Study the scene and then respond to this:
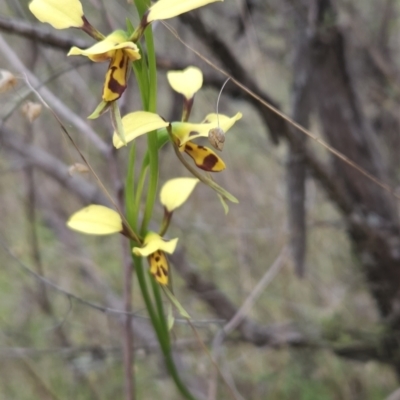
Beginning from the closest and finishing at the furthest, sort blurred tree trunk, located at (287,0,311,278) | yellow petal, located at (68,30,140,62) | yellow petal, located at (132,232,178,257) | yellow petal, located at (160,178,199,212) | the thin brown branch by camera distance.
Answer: yellow petal, located at (68,30,140,62)
yellow petal, located at (132,232,178,257)
yellow petal, located at (160,178,199,212)
the thin brown branch
blurred tree trunk, located at (287,0,311,278)

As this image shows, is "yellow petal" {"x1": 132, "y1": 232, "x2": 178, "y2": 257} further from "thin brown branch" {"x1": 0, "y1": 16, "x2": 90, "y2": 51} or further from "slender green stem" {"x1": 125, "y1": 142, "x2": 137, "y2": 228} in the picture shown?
"thin brown branch" {"x1": 0, "y1": 16, "x2": 90, "y2": 51}

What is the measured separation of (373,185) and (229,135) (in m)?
1.05

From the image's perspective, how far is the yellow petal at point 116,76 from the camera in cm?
37

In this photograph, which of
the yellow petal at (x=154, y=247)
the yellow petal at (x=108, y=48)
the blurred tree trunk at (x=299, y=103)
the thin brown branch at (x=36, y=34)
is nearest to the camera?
the yellow petal at (x=108, y=48)

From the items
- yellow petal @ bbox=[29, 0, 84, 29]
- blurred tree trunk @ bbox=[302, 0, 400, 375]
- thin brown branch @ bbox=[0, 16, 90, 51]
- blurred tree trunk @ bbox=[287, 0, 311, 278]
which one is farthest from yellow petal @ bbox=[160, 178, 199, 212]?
blurred tree trunk @ bbox=[302, 0, 400, 375]

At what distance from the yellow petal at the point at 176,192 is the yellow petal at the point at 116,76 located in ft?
0.62

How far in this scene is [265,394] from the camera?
5.29 feet

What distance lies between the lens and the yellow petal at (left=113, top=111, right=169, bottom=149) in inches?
14.8

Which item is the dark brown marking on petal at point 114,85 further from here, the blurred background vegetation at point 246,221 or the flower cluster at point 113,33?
the blurred background vegetation at point 246,221

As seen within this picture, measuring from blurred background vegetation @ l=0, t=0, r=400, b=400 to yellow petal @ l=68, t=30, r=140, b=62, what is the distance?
1.36 feet

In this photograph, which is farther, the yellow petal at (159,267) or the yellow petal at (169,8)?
the yellow petal at (159,267)

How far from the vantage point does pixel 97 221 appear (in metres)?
0.47

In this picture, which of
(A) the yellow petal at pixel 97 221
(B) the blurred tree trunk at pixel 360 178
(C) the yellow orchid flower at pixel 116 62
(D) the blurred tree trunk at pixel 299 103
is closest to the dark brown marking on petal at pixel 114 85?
(C) the yellow orchid flower at pixel 116 62

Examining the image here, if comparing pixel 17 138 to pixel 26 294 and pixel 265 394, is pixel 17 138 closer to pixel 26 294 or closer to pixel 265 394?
pixel 26 294
